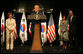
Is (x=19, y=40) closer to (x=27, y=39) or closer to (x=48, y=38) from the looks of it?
(x=27, y=39)

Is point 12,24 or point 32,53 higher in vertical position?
point 12,24

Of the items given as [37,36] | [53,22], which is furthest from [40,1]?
[37,36]

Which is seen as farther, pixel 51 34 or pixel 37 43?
pixel 51 34

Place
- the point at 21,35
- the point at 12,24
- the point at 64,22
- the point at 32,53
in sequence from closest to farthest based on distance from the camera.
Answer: the point at 32,53 → the point at 12,24 → the point at 64,22 → the point at 21,35

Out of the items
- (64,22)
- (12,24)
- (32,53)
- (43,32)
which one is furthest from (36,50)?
(43,32)

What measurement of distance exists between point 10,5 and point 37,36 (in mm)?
2745

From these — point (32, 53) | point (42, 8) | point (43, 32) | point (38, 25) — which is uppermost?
point (42, 8)

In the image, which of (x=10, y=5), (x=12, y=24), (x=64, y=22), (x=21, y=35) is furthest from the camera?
(x=21, y=35)

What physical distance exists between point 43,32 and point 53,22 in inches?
29.2

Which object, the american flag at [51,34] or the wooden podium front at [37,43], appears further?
the american flag at [51,34]

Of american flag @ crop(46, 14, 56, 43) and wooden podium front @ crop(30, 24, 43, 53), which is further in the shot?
american flag @ crop(46, 14, 56, 43)

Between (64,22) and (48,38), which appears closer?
(64,22)

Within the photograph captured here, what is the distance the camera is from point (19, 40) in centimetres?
736

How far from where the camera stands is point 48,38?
23.3ft
